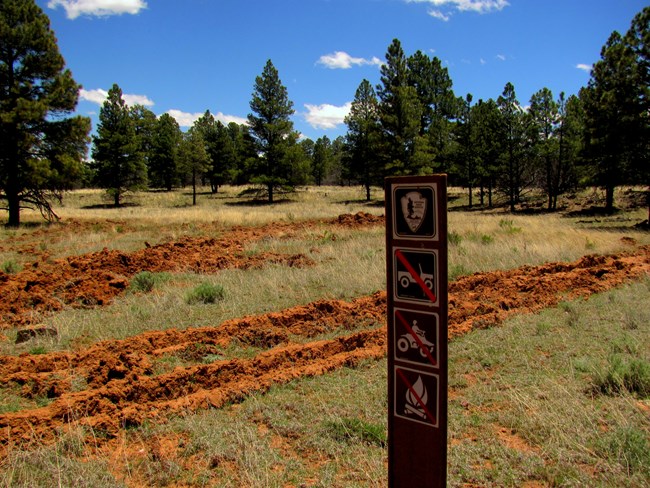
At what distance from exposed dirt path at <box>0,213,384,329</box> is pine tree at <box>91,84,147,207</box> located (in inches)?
1273

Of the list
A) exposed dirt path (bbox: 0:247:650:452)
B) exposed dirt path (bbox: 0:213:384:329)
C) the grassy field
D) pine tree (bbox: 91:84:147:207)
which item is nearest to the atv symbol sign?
the grassy field

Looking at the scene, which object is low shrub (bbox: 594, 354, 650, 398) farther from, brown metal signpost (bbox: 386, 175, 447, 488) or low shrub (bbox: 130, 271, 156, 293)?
low shrub (bbox: 130, 271, 156, 293)

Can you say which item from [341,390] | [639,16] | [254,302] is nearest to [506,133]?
[639,16]

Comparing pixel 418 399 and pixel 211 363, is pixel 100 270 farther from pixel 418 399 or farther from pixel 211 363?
pixel 418 399

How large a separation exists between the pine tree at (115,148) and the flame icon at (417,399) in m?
A: 47.7

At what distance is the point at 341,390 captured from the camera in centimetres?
512

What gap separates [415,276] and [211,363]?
175 inches

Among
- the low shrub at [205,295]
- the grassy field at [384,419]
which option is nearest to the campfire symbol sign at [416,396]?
the grassy field at [384,419]

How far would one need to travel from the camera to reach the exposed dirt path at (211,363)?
454 centimetres

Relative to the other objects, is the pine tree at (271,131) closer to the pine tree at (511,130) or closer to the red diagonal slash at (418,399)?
the pine tree at (511,130)

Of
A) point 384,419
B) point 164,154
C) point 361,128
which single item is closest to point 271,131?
point 361,128

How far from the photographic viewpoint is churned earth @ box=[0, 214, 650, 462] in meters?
4.65

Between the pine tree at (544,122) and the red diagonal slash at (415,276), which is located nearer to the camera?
the red diagonal slash at (415,276)

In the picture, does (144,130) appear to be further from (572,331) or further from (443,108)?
(572,331)
